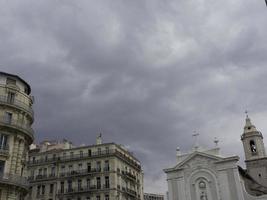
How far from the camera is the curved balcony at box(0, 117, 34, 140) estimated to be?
36.2 m

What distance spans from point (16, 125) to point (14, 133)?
0.85 m

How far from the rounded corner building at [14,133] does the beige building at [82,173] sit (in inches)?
769

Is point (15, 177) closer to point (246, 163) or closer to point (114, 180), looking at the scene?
point (114, 180)

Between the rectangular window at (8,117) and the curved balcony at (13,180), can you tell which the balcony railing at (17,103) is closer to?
the rectangular window at (8,117)

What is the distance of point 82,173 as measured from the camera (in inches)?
2302

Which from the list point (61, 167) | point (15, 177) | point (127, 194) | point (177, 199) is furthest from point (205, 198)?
point (15, 177)

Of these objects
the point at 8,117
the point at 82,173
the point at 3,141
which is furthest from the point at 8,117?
the point at 82,173

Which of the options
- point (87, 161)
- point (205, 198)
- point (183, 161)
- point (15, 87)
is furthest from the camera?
point (87, 161)

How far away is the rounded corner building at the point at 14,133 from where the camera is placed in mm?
34875

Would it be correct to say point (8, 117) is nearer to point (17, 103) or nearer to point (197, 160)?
point (17, 103)

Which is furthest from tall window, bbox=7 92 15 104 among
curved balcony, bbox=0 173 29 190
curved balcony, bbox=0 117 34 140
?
curved balcony, bbox=0 173 29 190

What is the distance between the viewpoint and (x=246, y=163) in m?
68.1

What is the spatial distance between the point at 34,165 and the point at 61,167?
16.1ft

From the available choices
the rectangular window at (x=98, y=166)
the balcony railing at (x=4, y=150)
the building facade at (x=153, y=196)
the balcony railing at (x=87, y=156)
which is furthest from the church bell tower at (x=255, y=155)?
the building facade at (x=153, y=196)
